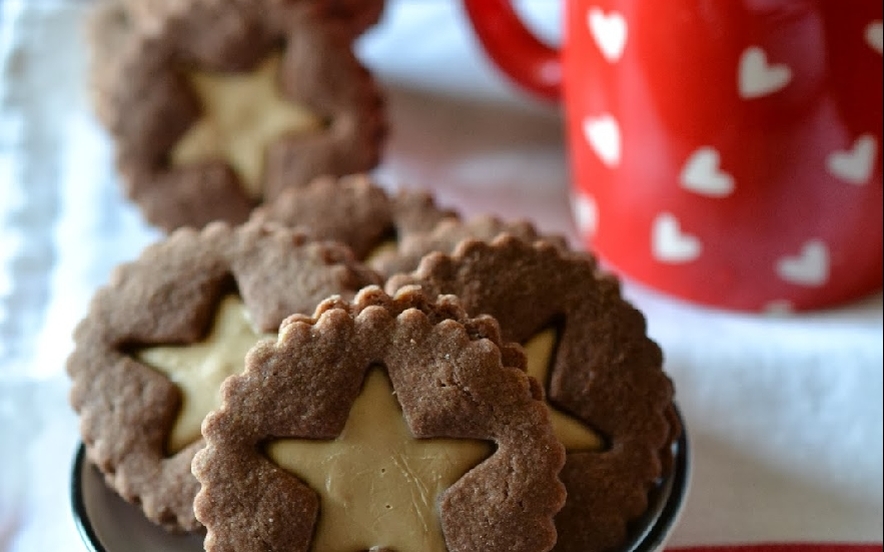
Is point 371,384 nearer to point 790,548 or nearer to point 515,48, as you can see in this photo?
point 790,548

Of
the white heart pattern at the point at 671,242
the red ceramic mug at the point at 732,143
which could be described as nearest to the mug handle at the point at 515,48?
the red ceramic mug at the point at 732,143

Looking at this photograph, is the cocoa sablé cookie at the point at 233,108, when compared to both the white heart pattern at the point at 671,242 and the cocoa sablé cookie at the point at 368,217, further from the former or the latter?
the white heart pattern at the point at 671,242

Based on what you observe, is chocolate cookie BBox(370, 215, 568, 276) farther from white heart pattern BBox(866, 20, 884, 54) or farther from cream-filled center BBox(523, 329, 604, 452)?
white heart pattern BBox(866, 20, 884, 54)

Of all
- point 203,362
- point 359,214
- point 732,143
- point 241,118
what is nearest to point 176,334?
point 203,362

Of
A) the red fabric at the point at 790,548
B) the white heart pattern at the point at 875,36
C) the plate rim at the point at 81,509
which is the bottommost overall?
the red fabric at the point at 790,548

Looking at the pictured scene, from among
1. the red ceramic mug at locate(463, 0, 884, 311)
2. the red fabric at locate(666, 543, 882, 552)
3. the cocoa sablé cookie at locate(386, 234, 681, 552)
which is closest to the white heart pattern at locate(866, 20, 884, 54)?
the red ceramic mug at locate(463, 0, 884, 311)

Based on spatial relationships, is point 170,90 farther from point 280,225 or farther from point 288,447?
point 288,447

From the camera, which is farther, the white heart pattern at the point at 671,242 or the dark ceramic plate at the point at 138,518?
the white heart pattern at the point at 671,242

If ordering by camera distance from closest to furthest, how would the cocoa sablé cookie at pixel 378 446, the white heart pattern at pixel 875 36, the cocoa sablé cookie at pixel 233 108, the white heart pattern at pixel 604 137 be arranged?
1. the cocoa sablé cookie at pixel 378 446
2. the white heart pattern at pixel 875 36
3. the white heart pattern at pixel 604 137
4. the cocoa sablé cookie at pixel 233 108
